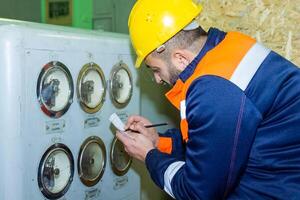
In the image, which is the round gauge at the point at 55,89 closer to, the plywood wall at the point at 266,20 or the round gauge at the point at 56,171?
the round gauge at the point at 56,171

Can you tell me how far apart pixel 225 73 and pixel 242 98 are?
0.07m

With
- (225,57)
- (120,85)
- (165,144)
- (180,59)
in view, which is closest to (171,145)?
(165,144)

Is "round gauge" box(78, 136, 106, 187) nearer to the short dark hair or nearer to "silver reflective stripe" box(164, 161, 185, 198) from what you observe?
"silver reflective stripe" box(164, 161, 185, 198)

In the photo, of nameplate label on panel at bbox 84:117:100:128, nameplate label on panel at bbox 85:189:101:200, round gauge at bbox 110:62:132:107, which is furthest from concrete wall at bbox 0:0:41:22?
nameplate label on panel at bbox 85:189:101:200

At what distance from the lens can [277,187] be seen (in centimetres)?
98

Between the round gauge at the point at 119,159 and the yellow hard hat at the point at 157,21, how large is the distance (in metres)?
0.37

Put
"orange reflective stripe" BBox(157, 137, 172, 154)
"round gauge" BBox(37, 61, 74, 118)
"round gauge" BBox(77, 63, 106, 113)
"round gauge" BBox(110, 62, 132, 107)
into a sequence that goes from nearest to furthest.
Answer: "round gauge" BBox(37, 61, 74, 118) < "round gauge" BBox(77, 63, 106, 113) < "round gauge" BBox(110, 62, 132, 107) < "orange reflective stripe" BBox(157, 137, 172, 154)

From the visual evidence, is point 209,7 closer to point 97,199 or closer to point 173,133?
point 173,133

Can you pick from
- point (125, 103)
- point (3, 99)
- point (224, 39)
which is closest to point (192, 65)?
point (224, 39)

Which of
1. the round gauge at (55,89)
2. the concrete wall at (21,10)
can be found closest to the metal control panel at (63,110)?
the round gauge at (55,89)

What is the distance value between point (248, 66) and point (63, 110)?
1.71 feet

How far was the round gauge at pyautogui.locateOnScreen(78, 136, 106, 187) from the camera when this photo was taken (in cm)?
117

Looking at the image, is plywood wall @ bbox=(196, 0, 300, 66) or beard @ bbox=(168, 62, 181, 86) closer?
beard @ bbox=(168, 62, 181, 86)

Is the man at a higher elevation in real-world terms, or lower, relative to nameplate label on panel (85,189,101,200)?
higher
